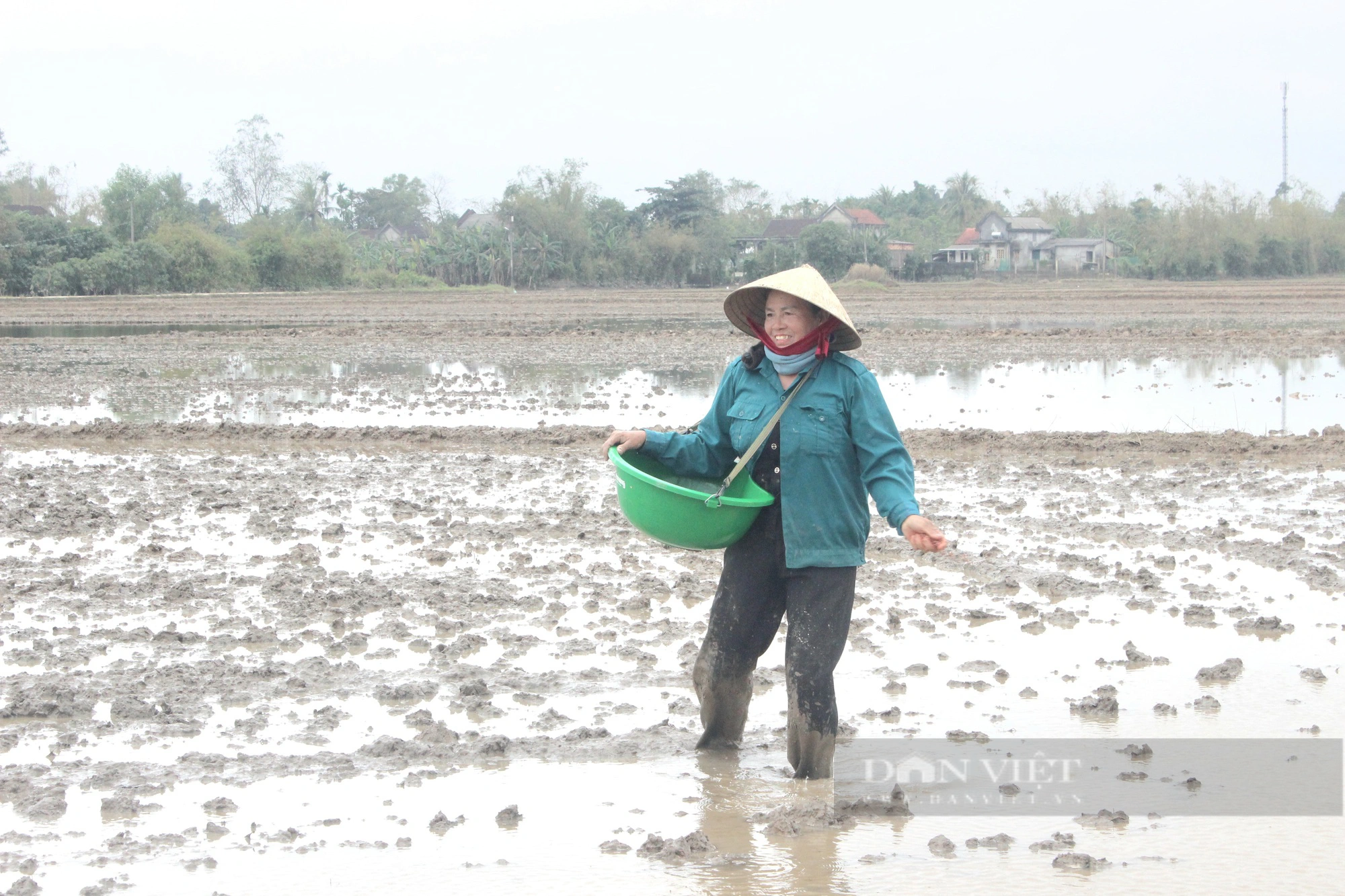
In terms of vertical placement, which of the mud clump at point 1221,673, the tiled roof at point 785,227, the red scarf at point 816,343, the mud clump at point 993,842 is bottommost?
the mud clump at point 993,842

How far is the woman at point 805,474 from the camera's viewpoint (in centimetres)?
393

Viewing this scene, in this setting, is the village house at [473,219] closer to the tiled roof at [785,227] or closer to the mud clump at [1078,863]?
the tiled roof at [785,227]

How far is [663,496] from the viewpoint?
3990 mm

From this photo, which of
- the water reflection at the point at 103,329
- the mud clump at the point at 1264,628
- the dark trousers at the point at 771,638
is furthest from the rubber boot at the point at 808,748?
the water reflection at the point at 103,329

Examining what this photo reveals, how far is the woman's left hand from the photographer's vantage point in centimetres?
362

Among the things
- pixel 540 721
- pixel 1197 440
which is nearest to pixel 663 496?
pixel 540 721

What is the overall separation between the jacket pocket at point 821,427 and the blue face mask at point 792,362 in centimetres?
11

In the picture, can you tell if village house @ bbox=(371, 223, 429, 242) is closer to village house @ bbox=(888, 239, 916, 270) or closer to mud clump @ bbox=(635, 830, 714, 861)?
village house @ bbox=(888, 239, 916, 270)

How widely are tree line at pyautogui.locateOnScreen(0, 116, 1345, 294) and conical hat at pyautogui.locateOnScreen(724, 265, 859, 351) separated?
47784 millimetres

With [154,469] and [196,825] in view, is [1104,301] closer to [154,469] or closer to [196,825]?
[154,469]

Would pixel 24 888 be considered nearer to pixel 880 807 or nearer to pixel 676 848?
pixel 676 848

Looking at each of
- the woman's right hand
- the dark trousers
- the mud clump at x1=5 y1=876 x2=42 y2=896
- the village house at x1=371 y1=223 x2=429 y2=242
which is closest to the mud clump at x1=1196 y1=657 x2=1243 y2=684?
the dark trousers

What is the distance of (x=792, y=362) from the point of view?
4.00 metres

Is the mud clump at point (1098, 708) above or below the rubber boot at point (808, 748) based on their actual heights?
below
